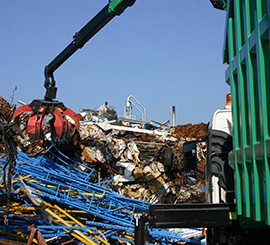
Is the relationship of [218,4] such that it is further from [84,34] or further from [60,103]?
[60,103]

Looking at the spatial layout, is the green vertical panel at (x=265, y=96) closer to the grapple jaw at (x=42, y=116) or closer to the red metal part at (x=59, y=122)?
the grapple jaw at (x=42, y=116)

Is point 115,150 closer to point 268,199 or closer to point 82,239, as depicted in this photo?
point 82,239

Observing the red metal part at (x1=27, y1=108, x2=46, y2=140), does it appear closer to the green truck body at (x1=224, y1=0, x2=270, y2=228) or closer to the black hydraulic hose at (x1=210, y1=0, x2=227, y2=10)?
the black hydraulic hose at (x1=210, y1=0, x2=227, y2=10)

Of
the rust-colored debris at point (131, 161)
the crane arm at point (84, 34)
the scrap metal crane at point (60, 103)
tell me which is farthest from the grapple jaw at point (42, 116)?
the rust-colored debris at point (131, 161)

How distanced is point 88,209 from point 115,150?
12.2ft

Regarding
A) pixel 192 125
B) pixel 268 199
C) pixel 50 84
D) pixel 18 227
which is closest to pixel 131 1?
pixel 50 84

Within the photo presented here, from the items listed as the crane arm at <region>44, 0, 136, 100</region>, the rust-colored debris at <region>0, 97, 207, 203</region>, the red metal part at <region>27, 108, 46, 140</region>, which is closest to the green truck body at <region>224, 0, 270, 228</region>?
the crane arm at <region>44, 0, 136, 100</region>

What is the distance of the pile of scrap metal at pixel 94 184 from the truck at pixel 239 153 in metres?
0.65

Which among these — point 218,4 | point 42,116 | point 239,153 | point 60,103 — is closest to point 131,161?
point 60,103

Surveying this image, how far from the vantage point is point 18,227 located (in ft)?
21.4

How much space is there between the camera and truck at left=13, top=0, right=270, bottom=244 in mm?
2369

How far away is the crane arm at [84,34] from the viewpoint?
6949 millimetres

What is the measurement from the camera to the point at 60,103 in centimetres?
782

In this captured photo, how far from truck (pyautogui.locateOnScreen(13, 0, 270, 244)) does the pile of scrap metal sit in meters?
0.65
